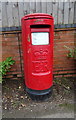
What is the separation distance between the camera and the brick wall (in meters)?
2.76

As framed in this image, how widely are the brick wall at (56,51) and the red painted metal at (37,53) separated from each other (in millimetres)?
749

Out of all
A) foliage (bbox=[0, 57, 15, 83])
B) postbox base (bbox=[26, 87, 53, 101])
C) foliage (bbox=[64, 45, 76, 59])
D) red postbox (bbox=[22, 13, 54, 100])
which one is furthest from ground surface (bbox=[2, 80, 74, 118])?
foliage (bbox=[64, 45, 76, 59])

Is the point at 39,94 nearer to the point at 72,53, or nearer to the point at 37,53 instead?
the point at 37,53

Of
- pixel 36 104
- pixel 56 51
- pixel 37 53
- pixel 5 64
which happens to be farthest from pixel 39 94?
pixel 56 51

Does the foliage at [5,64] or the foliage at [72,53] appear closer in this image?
the foliage at [5,64]

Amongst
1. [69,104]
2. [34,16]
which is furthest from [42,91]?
[34,16]

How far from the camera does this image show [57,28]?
9.05ft

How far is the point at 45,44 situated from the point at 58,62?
1124 mm

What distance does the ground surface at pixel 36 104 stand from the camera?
6.86ft

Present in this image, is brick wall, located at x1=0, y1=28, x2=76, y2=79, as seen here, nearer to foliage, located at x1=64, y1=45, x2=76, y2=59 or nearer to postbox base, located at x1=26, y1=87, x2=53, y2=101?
foliage, located at x1=64, y1=45, x2=76, y2=59

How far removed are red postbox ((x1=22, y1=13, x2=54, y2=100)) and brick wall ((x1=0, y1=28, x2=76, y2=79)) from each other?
75cm

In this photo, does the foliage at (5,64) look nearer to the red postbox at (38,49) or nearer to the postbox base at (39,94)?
the red postbox at (38,49)

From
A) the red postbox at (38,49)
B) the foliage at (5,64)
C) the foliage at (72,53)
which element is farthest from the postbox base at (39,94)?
the foliage at (72,53)

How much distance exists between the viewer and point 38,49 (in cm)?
→ 201
